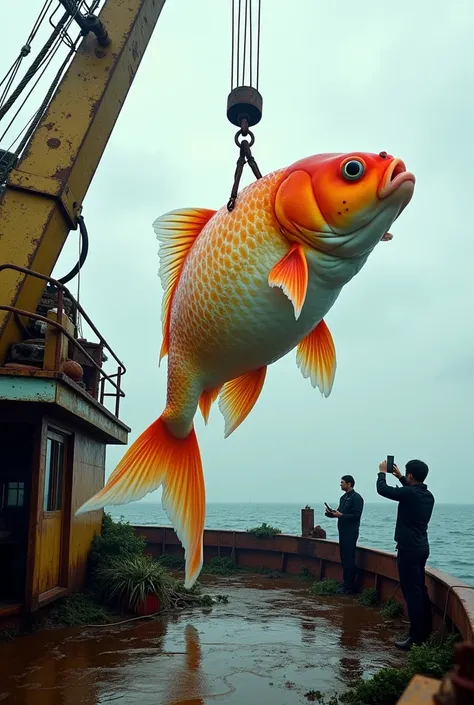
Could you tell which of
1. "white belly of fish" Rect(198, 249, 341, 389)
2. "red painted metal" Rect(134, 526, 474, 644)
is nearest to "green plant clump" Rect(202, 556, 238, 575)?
"red painted metal" Rect(134, 526, 474, 644)

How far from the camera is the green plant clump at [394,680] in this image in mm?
4625

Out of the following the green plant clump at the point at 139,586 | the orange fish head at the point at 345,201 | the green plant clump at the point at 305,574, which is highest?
the orange fish head at the point at 345,201

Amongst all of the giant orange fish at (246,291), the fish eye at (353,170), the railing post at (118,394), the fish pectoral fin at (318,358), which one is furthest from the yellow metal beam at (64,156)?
the fish eye at (353,170)

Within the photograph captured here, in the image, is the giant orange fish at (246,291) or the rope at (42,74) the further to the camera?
the rope at (42,74)

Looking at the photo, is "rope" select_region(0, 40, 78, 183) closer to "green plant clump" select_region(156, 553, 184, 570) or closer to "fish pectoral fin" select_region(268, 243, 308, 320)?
"fish pectoral fin" select_region(268, 243, 308, 320)

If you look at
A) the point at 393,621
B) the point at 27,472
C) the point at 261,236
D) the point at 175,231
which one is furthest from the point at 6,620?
the point at 261,236

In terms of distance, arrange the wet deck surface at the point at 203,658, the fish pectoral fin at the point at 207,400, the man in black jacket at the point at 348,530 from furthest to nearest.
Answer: the man in black jacket at the point at 348,530, the wet deck surface at the point at 203,658, the fish pectoral fin at the point at 207,400

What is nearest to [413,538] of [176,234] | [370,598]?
[370,598]

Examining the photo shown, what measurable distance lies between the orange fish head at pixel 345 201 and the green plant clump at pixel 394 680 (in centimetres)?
395

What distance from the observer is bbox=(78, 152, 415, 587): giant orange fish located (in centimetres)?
201

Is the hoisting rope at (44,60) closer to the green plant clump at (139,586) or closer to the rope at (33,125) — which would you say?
the rope at (33,125)

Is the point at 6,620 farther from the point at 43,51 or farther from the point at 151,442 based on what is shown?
the point at 43,51

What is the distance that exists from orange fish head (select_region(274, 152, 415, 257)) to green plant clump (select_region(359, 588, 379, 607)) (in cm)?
751

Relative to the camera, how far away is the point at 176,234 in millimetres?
2686
